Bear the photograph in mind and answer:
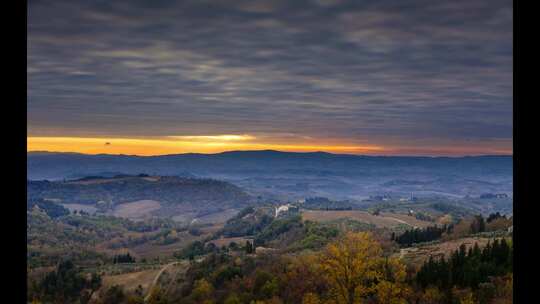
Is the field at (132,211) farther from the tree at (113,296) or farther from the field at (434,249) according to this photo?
the field at (434,249)

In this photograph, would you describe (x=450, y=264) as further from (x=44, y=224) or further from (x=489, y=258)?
(x=44, y=224)

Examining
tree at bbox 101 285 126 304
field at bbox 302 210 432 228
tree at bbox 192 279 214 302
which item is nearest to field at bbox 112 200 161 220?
field at bbox 302 210 432 228

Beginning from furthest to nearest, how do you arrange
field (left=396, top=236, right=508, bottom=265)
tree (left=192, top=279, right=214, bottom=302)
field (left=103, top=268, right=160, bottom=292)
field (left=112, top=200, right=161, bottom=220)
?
field (left=112, top=200, right=161, bottom=220)
field (left=103, top=268, right=160, bottom=292)
field (left=396, top=236, right=508, bottom=265)
tree (left=192, top=279, right=214, bottom=302)

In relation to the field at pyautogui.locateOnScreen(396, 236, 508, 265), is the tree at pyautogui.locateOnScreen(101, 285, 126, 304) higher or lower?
lower

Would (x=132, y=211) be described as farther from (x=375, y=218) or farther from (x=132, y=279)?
(x=132, y=279)

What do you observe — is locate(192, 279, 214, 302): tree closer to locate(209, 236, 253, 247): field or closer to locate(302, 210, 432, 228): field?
locate(209, 236, 253, 247): field

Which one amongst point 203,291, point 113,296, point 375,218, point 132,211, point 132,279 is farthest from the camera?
point 132,211

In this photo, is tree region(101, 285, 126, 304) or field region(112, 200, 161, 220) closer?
tree region(101, 285, 126, 304)

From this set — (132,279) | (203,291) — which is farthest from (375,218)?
(203,291)

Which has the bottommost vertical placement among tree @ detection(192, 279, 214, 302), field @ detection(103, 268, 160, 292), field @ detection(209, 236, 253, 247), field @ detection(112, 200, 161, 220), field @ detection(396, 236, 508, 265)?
field @ detection(112, 200, 161, 220)

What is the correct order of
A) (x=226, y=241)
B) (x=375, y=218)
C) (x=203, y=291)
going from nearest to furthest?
(x=203, y=291) < (x=226, y=241) < (x=375, y=218)
